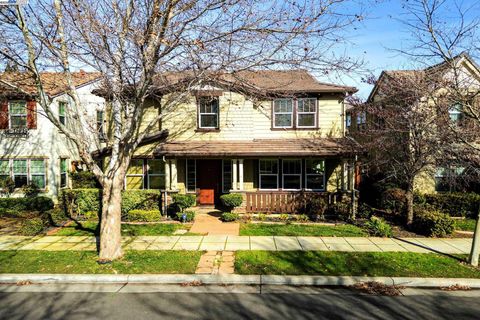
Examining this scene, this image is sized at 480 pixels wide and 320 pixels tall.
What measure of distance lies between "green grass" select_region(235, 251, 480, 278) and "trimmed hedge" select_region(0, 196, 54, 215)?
11.6m

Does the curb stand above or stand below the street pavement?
above

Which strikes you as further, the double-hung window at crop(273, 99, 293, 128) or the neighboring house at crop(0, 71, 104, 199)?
the neighboring house at crop(0, 71, 104, 199)

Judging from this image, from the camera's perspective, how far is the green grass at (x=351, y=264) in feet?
25.7

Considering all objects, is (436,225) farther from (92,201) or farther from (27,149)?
(27,149)

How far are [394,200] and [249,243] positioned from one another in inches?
331

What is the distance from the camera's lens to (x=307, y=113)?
1554 cm

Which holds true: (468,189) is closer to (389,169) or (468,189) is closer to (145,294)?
(389,169)

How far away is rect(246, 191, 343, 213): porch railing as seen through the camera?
14.6 metres

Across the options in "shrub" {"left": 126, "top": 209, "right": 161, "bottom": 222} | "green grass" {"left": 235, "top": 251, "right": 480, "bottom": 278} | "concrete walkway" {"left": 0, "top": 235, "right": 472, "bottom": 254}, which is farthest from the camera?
"shrub" {"left": 126, "top": 209, "right": 161, "bottom": 222}

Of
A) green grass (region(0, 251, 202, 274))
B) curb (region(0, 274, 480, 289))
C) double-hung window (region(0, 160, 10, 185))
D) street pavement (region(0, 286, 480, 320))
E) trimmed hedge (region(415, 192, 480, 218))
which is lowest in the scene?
street pavement (region(0, 286, 480, 320))

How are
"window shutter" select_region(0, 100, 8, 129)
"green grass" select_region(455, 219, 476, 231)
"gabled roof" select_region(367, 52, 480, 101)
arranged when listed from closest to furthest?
"gabled roof" select_region(367, 52, 480, 101), "green grass" select_region(455, 219, 476, 231), "window shutter" select_region(0, 100, 8, 129)

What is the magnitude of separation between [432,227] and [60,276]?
1185 centimetres

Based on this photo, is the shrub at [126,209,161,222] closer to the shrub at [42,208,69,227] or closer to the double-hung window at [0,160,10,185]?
the shrub at [42,208,69,227]

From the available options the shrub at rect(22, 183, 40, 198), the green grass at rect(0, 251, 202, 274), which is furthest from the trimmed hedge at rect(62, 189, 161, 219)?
the green grass at rect(0, 251, 202, 274)
